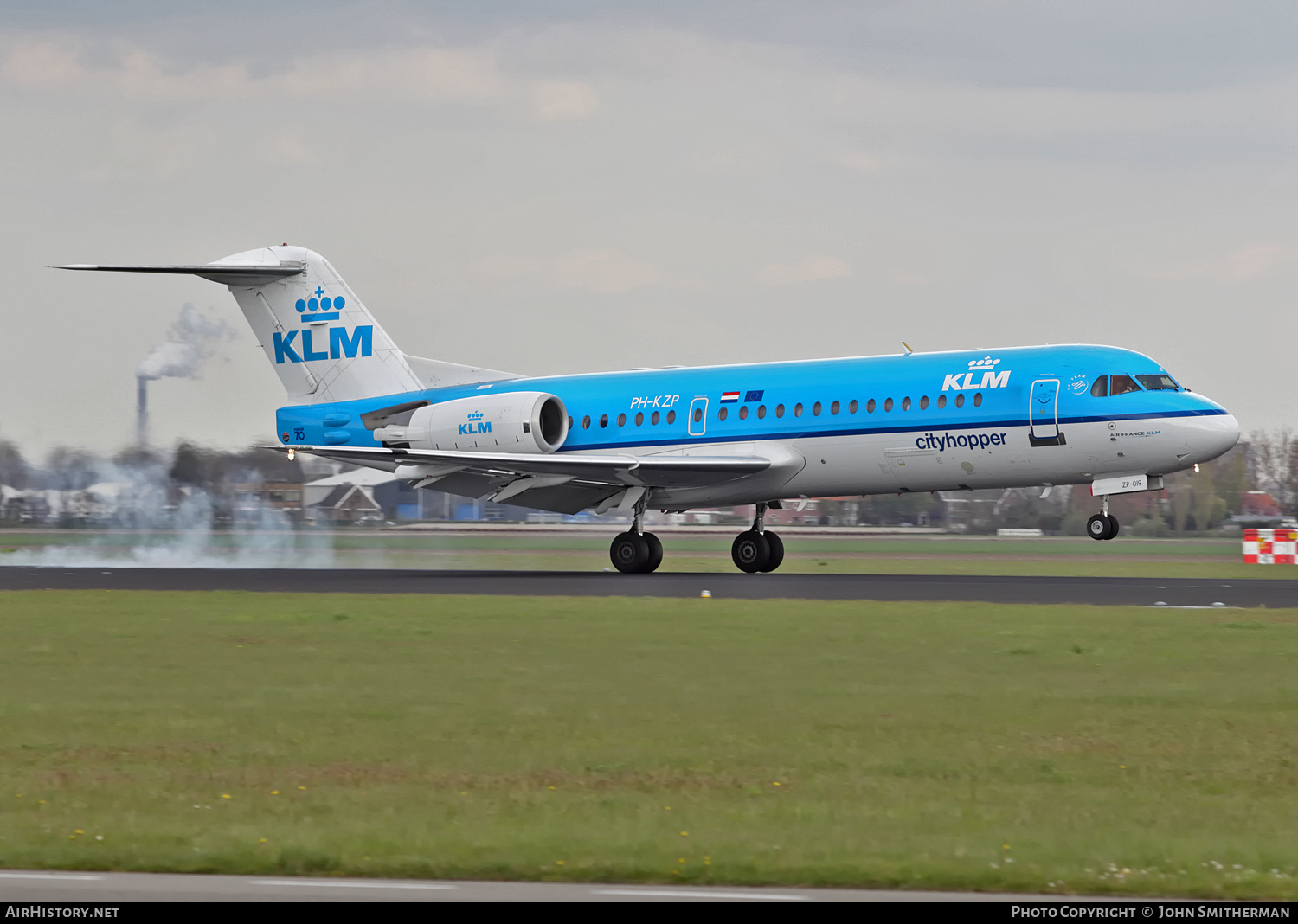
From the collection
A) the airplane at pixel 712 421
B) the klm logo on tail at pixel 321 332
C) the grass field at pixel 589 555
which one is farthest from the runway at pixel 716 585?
the klm logo on tail at pixel 321 332

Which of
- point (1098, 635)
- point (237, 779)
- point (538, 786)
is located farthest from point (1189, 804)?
point (1098, 635)

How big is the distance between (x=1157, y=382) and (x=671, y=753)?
22583mm

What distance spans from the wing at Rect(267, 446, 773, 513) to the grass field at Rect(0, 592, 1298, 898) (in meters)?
13.4

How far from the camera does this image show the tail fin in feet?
136

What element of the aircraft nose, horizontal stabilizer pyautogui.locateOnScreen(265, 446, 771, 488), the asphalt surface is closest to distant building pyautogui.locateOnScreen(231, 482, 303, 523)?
horizontal stabilizer pyautogui.locateOnScreen(265, 446, 771, 488)

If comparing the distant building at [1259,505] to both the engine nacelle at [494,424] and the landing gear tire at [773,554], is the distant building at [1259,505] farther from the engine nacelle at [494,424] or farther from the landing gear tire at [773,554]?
the engine nacelle at [494,424]

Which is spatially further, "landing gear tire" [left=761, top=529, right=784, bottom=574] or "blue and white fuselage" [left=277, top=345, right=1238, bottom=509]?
"landing gear tire" [left=761, top=529, right=784, bottom=574]

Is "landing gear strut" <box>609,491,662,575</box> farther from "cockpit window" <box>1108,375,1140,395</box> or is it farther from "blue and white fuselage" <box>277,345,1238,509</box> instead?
"cockpit window" <box>1108,375,1140,395</box>

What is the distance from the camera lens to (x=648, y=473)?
118 ft

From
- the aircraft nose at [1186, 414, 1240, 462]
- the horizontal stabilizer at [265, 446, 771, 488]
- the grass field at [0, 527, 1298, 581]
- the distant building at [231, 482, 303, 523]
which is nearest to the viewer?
the aircraft nose at [1186, 414, 1240, 462]

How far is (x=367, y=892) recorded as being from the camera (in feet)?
26.4

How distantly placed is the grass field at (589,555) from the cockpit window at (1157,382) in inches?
267

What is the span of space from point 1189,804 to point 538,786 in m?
4.35
